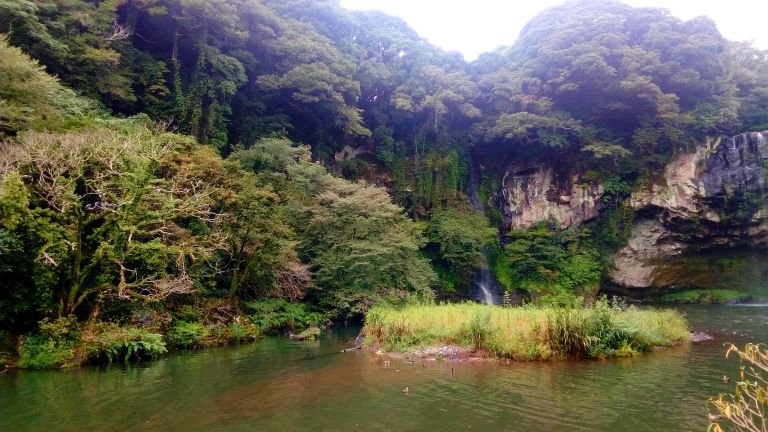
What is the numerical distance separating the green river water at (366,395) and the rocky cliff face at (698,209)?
59.9 feet

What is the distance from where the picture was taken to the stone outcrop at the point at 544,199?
31.0 m

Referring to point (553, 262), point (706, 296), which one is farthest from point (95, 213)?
point (706, 296)

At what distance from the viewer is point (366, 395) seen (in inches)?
352

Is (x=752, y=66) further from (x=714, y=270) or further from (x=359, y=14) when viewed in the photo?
(x=359, y=14)

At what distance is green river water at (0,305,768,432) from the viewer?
7.36 meters

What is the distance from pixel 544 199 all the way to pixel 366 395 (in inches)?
1028

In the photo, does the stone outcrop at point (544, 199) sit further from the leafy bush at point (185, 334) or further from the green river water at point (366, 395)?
the leafy bush at point (185, 334)

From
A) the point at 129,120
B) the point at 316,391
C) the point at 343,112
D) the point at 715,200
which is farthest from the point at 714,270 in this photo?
the point at 129,120

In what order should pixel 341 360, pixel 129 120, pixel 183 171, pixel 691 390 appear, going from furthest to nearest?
1. pixel 129 120
2. pixel 183 171
3. pixel 341 360
4. pixel 691 390

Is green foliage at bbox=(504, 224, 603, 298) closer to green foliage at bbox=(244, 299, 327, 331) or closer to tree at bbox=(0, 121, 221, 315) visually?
green foliage at bbox=(244, 299, 327, 331)

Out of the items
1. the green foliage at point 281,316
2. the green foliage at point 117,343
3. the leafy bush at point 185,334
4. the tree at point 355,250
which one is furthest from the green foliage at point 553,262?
the green foliage at point 117,343

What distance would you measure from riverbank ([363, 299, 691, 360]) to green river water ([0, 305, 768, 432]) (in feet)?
1.69

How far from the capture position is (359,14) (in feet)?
123

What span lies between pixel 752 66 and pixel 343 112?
2689cm
